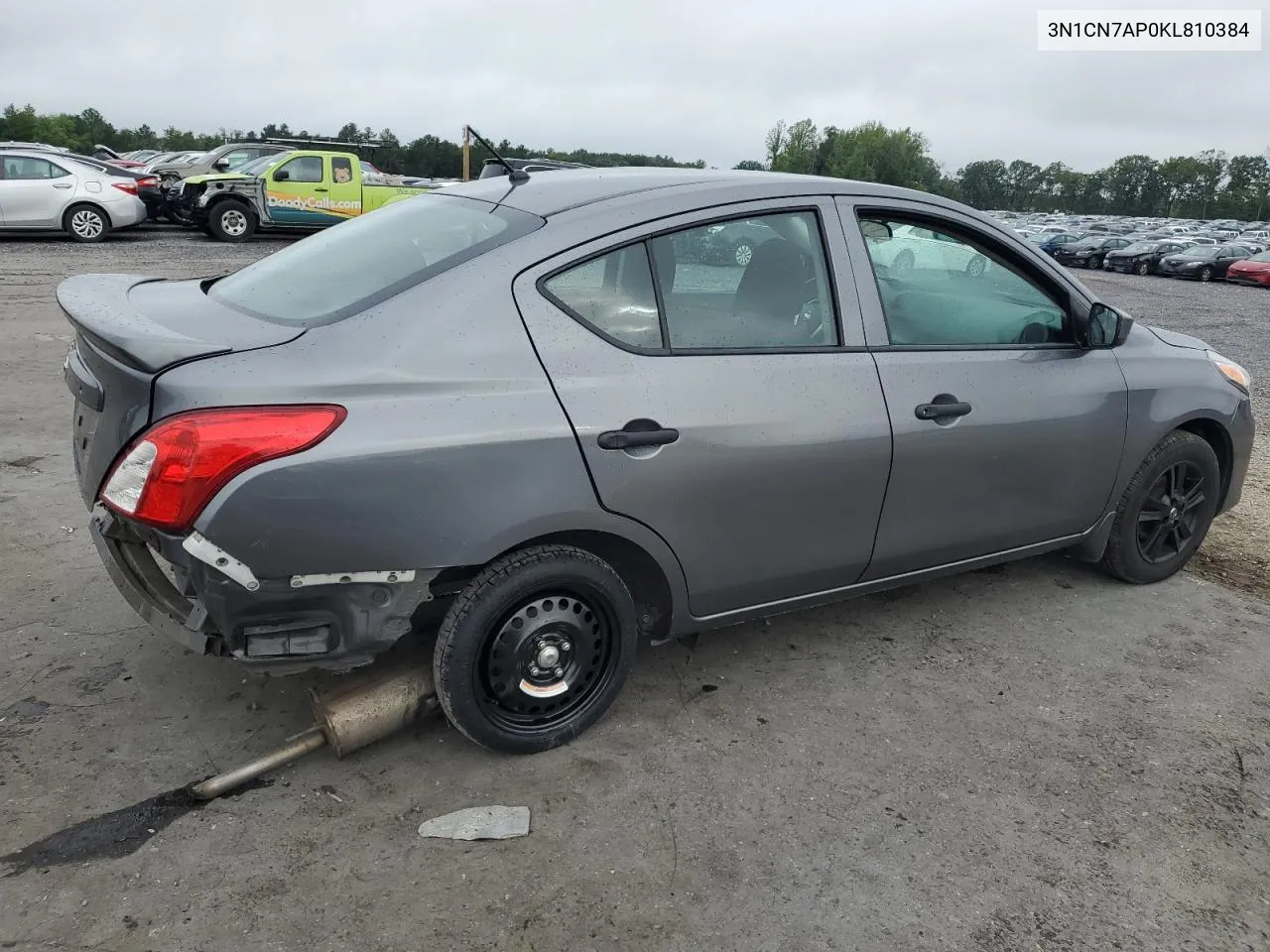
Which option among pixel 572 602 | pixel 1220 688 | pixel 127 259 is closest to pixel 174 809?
pixel 572 602

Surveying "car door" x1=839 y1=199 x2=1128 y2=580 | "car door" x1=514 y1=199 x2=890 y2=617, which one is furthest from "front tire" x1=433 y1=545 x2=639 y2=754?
"car door" x1=839 y1=199 x2=1128 y2=580

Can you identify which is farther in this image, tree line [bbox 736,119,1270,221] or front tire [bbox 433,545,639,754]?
tree line [bbox 736,119,1270,221]

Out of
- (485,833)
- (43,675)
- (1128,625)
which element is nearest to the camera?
(485,833)

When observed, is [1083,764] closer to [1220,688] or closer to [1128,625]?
[1220,688]

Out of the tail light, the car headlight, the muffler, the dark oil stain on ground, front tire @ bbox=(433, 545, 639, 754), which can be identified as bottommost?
the dark oil stain on ground

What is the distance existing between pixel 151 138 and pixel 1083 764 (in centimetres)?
7920

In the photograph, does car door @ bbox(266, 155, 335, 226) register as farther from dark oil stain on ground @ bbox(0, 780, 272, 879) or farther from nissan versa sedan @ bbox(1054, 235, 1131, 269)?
nissan versa sedan @ bbox(1054, 235, 1131, 269)

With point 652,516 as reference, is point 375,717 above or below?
below

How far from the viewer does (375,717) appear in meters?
2.79

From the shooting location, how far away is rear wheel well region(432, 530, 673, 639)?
103 inches

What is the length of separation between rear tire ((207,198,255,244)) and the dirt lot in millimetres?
14802

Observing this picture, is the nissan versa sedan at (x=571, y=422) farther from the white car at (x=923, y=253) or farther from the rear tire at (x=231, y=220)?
the rear tire at (x=231, y=220)

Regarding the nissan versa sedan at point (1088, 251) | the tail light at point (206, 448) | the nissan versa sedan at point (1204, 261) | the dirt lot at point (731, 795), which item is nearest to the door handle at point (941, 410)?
the dirt lot at point (731, 795)

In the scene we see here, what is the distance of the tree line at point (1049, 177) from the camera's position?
111250 millimetres
